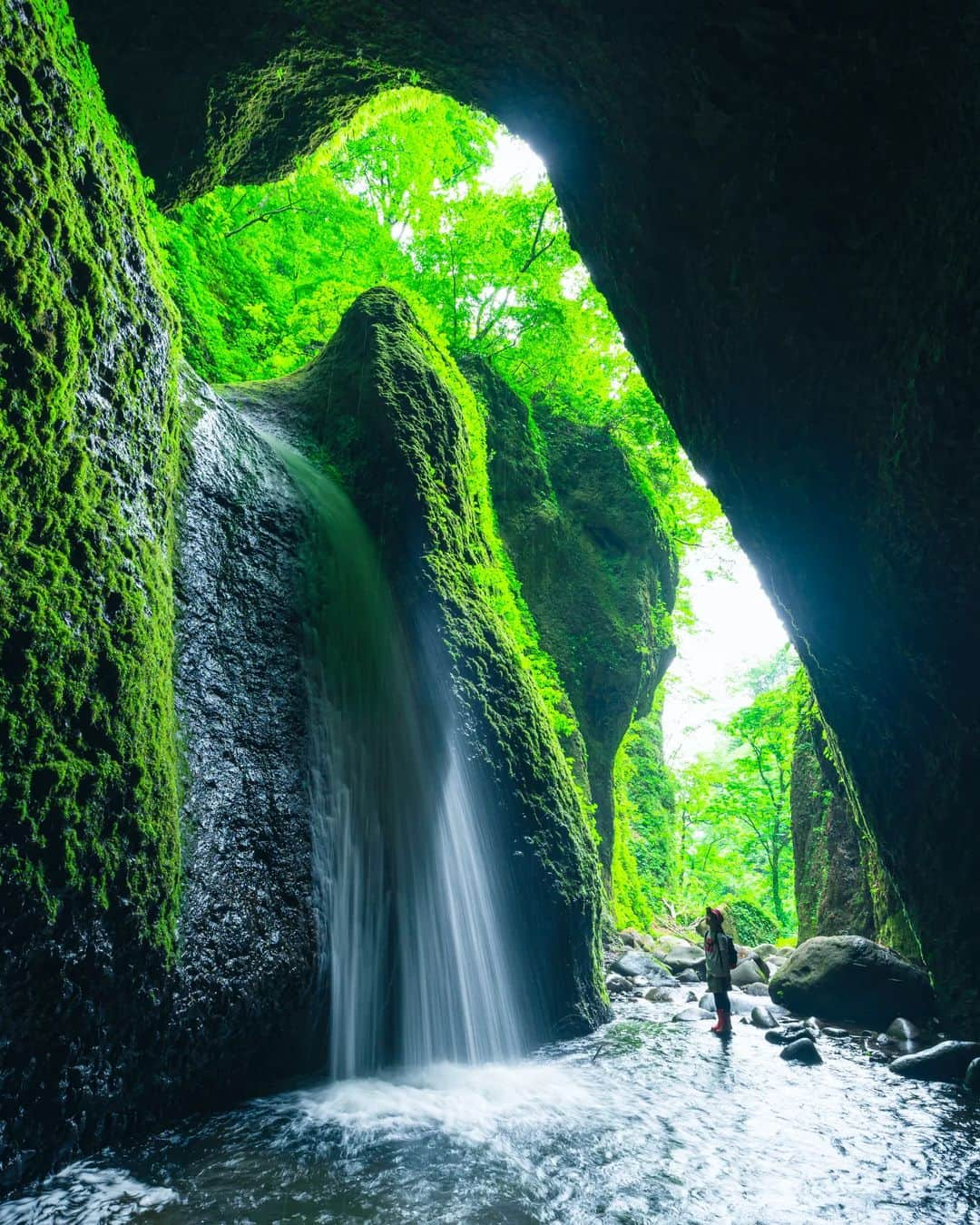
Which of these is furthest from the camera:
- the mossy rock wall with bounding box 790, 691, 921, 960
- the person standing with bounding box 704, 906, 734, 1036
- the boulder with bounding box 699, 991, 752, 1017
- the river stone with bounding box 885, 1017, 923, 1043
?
the mossy rock wall with bounding box 790, 691, 921, 960

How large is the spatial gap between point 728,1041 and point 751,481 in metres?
5.02

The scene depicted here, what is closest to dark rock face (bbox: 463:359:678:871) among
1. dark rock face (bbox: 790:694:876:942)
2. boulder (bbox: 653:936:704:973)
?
boulder (bbox: 653:936:704:973)

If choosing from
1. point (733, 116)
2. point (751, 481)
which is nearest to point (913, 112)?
point (733, 116)

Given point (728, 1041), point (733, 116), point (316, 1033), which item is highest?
point (733, 116)

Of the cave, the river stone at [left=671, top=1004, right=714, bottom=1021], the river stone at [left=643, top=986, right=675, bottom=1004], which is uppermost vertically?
the cave

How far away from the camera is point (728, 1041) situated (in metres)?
6.02

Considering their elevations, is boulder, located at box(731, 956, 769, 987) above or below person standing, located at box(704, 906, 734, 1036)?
below

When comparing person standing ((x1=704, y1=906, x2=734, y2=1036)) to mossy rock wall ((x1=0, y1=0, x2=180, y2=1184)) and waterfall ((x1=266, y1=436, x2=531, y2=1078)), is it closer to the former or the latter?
waterfall ((x1=266, y1=436, x2=531, y2=1078))

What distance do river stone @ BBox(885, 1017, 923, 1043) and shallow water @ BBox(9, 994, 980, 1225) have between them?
134cm

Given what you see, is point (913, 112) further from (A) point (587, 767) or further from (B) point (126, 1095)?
A: (A) point (587, 767)

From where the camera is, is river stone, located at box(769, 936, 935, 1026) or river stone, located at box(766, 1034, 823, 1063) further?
river stone, located at box(769, 936, 935, 1026)

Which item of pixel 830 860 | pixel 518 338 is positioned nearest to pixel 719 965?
pixel 830 860

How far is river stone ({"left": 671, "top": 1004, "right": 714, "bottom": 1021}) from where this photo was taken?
6926 mm

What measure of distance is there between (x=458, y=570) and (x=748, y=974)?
735 centimetres
